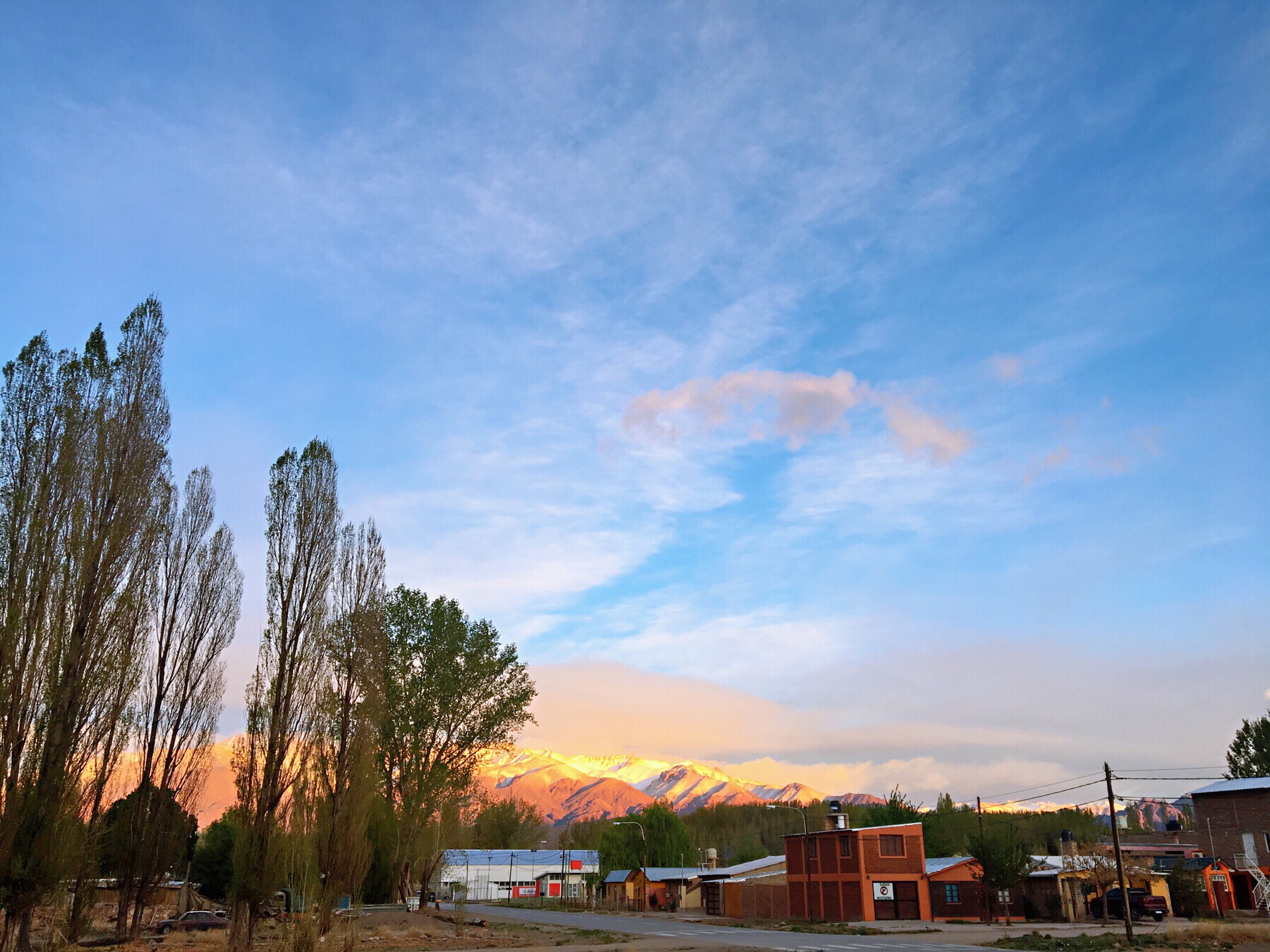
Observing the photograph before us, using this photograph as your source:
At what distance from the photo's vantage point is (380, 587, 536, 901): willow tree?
43906mm

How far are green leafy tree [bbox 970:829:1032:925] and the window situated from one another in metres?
4.49

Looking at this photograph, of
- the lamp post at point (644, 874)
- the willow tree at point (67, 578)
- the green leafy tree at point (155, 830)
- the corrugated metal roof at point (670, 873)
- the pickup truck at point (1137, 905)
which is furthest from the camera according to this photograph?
the corrugated metal roof at point (670, 873)

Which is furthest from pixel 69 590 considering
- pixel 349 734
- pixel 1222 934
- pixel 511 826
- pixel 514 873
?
pixel 511 826

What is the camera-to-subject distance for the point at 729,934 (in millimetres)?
44125

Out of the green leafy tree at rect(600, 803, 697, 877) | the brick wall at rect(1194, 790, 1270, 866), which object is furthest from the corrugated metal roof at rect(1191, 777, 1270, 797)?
the green leafy tree at rect(600, 803, 697, 877)

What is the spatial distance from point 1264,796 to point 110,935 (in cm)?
7750

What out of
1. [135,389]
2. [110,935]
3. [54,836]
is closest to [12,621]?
[54,836]

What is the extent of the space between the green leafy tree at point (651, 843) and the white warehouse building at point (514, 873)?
12.3 feet

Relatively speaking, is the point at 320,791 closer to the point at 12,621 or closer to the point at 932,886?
the point at 12,621

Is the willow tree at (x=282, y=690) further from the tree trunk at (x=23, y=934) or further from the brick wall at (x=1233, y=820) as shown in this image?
the brick wall at (x=1233, y=820)

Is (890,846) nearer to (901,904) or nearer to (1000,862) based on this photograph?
(901,904)

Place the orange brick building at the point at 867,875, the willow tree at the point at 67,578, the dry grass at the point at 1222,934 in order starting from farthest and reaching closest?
the orange brick building at the point at 867,875, the dry grass at the point at 1222,934, the willow tree at the point at 67,578

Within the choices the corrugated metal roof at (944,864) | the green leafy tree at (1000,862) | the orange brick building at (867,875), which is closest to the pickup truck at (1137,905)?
the green leafy tree at (1000,862)

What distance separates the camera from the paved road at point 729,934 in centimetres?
3409
